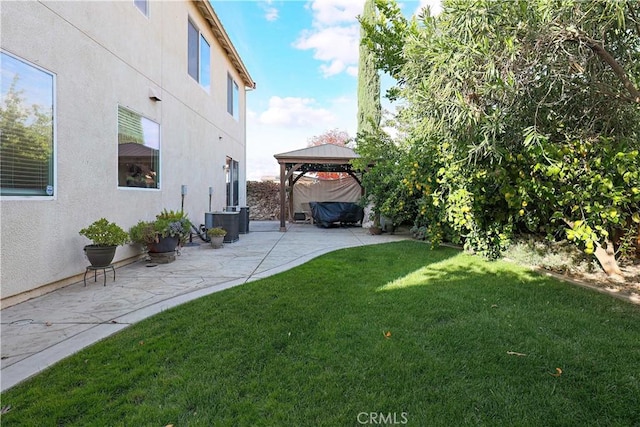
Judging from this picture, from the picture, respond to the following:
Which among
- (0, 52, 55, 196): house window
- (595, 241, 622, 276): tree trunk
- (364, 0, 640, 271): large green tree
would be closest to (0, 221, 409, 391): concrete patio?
(0, 52, 55, 196): house window

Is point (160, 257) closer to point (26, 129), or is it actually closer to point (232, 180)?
point (26, 129)

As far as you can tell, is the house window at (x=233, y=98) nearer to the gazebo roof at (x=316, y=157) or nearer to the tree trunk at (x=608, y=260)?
the gazebo roof at (x=316, y=157)

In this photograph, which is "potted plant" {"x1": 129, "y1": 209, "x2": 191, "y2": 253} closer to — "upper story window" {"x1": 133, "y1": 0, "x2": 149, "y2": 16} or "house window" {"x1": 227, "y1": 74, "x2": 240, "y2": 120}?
"upper story window" {"x1": 133, "y1": 0, "x2": 149, "y2": 16}

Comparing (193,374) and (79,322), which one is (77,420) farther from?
(79,322)

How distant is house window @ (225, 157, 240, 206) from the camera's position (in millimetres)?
11945

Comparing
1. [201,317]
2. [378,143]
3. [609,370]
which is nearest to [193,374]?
[201,317]

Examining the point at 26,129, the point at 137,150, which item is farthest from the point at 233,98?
the point at 26,129

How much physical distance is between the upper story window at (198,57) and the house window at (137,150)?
2820 mm

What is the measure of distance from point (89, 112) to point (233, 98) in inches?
330

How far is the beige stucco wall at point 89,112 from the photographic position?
11.8ft

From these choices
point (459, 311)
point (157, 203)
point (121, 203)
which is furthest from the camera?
point (157, 203)

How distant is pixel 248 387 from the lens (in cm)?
212

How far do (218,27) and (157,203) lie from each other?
237 inches

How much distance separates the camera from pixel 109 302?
147 inches
